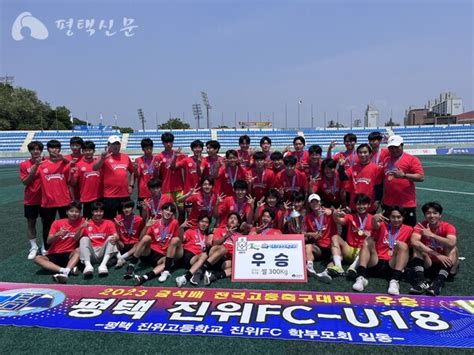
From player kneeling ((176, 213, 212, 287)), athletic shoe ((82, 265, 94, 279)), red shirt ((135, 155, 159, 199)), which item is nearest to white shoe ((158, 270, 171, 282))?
player kneeling ((176, 213, 212, 287))

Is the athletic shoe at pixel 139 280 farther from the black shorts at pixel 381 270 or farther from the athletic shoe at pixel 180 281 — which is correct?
the black shorts at pixel 381 270

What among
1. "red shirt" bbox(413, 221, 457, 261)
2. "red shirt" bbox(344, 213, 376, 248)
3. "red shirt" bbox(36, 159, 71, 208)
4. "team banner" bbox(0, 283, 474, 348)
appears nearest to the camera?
"team banner" bbox(0, 283, 474, 348)

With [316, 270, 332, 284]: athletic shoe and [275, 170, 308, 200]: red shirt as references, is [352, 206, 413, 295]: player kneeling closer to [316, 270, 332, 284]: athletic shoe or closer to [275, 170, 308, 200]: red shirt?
[316, 270, 332, 284]: athletic shoe

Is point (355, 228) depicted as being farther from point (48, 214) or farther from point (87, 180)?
point (48, 214)

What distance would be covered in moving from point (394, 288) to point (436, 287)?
0.48 meters

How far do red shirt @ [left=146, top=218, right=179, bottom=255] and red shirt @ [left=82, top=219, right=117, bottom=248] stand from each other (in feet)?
2.21

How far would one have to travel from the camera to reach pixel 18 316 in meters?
3.70

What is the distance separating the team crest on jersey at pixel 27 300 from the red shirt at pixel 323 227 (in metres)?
3.43

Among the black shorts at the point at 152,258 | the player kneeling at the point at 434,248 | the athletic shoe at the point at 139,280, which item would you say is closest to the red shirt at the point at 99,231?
the black shorts at the point at 152,258

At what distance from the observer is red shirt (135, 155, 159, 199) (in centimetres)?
615

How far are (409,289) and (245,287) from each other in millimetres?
2017

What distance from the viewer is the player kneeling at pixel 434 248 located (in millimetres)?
4371

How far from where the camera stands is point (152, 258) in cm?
518

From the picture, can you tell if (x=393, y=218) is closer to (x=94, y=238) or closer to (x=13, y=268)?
(x=94, y=238)
